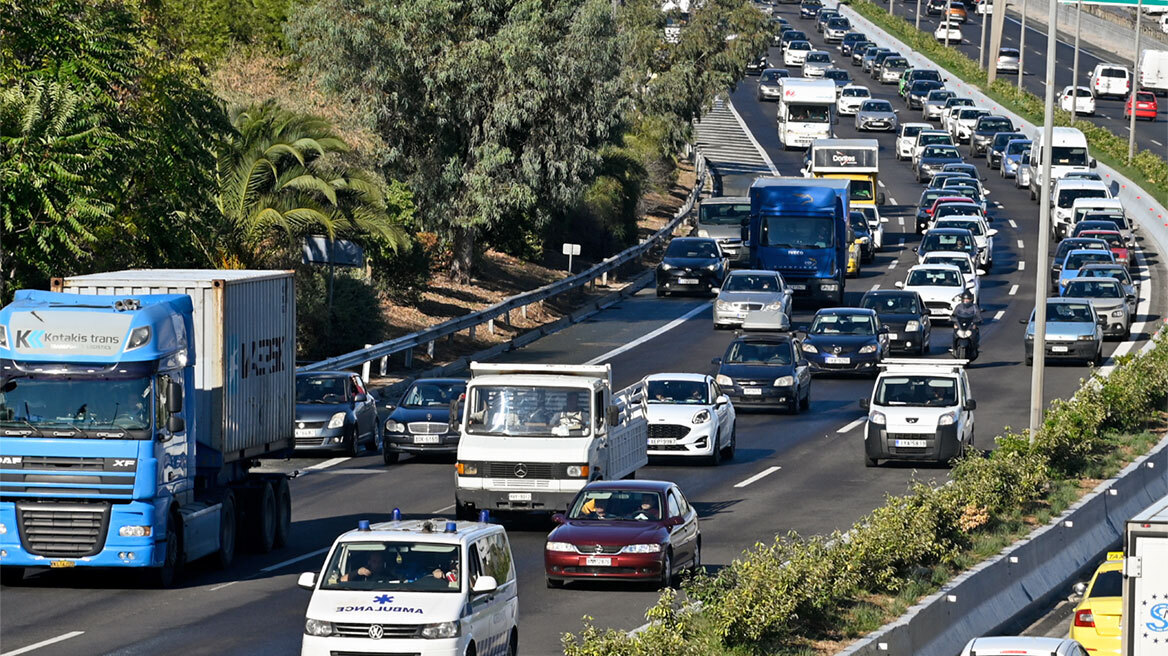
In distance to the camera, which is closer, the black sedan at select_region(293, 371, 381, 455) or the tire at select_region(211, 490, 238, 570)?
the tire at select_region(211, 490, 238, 570)

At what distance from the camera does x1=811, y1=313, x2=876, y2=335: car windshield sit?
142ft

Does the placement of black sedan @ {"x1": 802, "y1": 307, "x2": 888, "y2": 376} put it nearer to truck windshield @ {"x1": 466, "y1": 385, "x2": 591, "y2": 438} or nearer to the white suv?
the white suv

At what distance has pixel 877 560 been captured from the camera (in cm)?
2075

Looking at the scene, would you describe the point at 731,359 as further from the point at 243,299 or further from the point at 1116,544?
the point at 243,299

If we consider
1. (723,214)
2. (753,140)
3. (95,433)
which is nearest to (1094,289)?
(723,214)

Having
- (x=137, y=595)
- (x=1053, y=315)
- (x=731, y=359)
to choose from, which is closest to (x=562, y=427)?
(x=137, y=595)

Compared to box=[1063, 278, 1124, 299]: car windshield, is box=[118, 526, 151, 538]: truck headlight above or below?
below

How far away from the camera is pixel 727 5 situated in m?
82.0

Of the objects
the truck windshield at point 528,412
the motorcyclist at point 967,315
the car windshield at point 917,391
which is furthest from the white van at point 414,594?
the motorcyclist at point 967,315

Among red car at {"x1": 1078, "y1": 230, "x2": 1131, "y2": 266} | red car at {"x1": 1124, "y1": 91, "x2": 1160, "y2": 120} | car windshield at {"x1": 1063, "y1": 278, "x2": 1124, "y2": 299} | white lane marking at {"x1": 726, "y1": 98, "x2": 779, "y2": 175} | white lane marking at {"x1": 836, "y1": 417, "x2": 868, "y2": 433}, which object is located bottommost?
white lane marking at {"x1": 836, "y1": 417, "x2": 868, "y2": 433}

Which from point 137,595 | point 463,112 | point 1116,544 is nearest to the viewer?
point 137,595

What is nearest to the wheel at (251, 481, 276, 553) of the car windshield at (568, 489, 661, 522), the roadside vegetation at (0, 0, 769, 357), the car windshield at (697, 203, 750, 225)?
the car windshield at (568, 489, 661, 522)

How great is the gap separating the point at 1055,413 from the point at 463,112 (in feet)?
72.3

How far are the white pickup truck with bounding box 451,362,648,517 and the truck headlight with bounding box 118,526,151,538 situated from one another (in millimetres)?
5389
